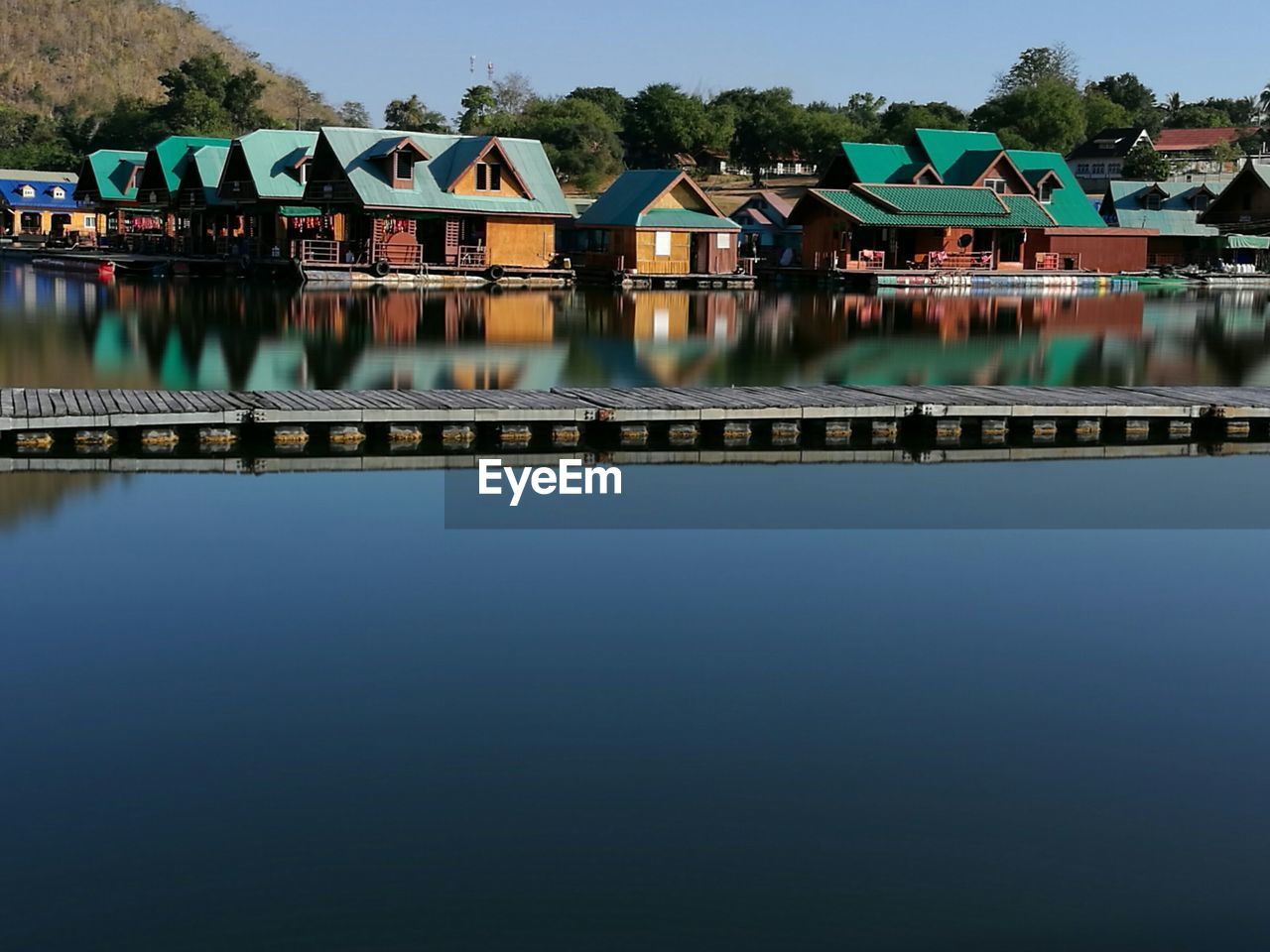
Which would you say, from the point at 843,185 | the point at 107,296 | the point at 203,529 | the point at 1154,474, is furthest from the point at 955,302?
the point at 203,529

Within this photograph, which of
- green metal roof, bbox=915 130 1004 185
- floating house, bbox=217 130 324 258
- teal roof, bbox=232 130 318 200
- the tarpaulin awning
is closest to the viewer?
floating house, bbox=217 130 324 258

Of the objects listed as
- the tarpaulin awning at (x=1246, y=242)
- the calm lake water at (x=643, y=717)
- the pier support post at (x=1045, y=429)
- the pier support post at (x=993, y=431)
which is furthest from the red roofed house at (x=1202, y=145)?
the calm lake water at (x=643, y=717)

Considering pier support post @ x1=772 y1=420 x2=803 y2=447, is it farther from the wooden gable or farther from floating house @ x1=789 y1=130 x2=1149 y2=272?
floating house @ x1=789 y1=130 x2=1149 y2=272

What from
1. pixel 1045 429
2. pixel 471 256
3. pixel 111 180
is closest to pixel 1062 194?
pixel 471 256

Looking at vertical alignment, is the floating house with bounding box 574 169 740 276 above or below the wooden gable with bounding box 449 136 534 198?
below

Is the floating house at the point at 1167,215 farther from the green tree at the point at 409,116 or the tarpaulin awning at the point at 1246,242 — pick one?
the green tree at the point at 409,116

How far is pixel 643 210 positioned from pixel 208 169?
57.8 feet

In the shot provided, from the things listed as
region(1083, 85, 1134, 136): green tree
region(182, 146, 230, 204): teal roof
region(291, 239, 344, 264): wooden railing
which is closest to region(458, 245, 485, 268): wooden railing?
region(291, 239, 344, 264): wooden railing

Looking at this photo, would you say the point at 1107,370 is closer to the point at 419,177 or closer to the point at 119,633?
the point at 119,633

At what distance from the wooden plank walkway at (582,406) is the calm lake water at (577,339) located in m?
4.47

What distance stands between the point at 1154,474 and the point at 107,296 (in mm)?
33382

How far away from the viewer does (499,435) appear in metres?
17.3

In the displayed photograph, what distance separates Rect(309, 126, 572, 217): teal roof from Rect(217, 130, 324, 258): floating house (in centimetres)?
150

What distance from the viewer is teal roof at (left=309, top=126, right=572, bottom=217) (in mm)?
53031
